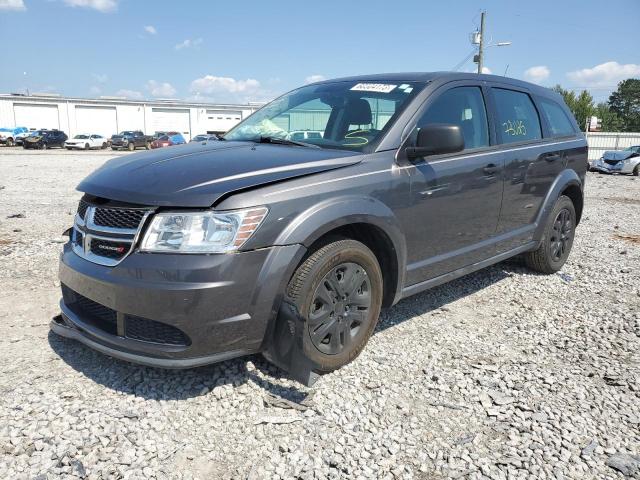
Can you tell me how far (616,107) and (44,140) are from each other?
94.6m

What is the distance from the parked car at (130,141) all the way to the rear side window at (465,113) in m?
40.1

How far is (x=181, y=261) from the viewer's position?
96.4 inches

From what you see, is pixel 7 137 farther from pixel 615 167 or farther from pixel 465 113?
pixel 465 113

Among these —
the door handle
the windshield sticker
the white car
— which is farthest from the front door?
the white car

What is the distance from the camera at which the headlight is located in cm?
248

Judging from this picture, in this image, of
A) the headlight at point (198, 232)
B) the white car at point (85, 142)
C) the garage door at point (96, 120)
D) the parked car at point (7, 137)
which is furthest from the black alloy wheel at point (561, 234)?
the garage door at point (96, 120)

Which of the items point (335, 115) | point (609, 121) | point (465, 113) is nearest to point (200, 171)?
point (335, 115)

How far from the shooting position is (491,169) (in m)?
3.99

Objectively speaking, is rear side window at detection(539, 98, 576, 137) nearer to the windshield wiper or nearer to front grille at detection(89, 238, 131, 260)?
the windshield wiper

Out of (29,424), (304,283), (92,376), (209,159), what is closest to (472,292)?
(304,283)

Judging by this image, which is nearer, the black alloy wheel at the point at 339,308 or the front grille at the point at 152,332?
the front grille at the point at 152,332

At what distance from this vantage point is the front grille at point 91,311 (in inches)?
108

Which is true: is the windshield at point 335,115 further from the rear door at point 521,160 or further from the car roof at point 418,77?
the rear door at point 521,160

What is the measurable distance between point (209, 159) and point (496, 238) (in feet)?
8.41
